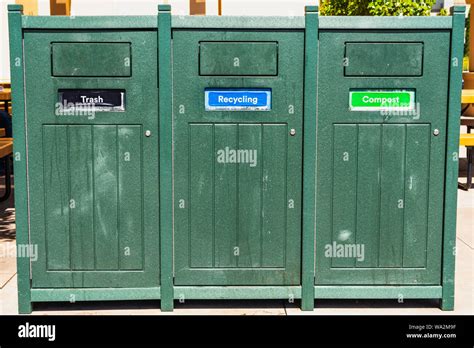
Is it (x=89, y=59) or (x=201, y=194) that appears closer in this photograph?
(x=89, y=59)

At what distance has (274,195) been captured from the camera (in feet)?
13.9

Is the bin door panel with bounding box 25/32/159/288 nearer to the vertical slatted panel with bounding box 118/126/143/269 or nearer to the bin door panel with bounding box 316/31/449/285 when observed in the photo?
the vertical slatted panel with bounding box 118/126/143/269

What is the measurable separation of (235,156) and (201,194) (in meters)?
0.32

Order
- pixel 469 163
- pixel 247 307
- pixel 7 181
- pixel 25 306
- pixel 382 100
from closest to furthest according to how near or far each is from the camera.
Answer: pixel 382 100, pixel 25 306, pixel 247 307, pixel 7 181, pixel 469 163

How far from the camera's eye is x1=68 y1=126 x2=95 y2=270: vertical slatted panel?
13.6ft

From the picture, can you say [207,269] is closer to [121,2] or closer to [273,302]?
[273,302]

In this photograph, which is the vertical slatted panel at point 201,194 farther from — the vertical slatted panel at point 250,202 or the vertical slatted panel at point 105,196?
the vertical slatted panel at point 105,196

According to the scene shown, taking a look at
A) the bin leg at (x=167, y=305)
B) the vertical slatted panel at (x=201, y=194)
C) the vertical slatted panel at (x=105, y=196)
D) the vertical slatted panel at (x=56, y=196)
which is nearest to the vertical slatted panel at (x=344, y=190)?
the vertical slatted panel at (x=201, y=194)

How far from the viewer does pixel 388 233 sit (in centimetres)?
426

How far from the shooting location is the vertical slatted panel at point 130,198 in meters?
4.15

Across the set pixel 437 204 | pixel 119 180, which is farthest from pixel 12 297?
pixel 437 204

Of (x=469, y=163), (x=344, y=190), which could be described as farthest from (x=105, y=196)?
(x=469, y=163)

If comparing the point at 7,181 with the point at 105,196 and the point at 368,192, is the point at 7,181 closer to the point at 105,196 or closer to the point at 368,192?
the point at 105,196

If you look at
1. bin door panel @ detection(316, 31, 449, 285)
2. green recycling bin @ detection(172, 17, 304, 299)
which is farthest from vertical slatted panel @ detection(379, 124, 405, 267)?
green recycling bin @ detection(172, 17, 304, 299)
